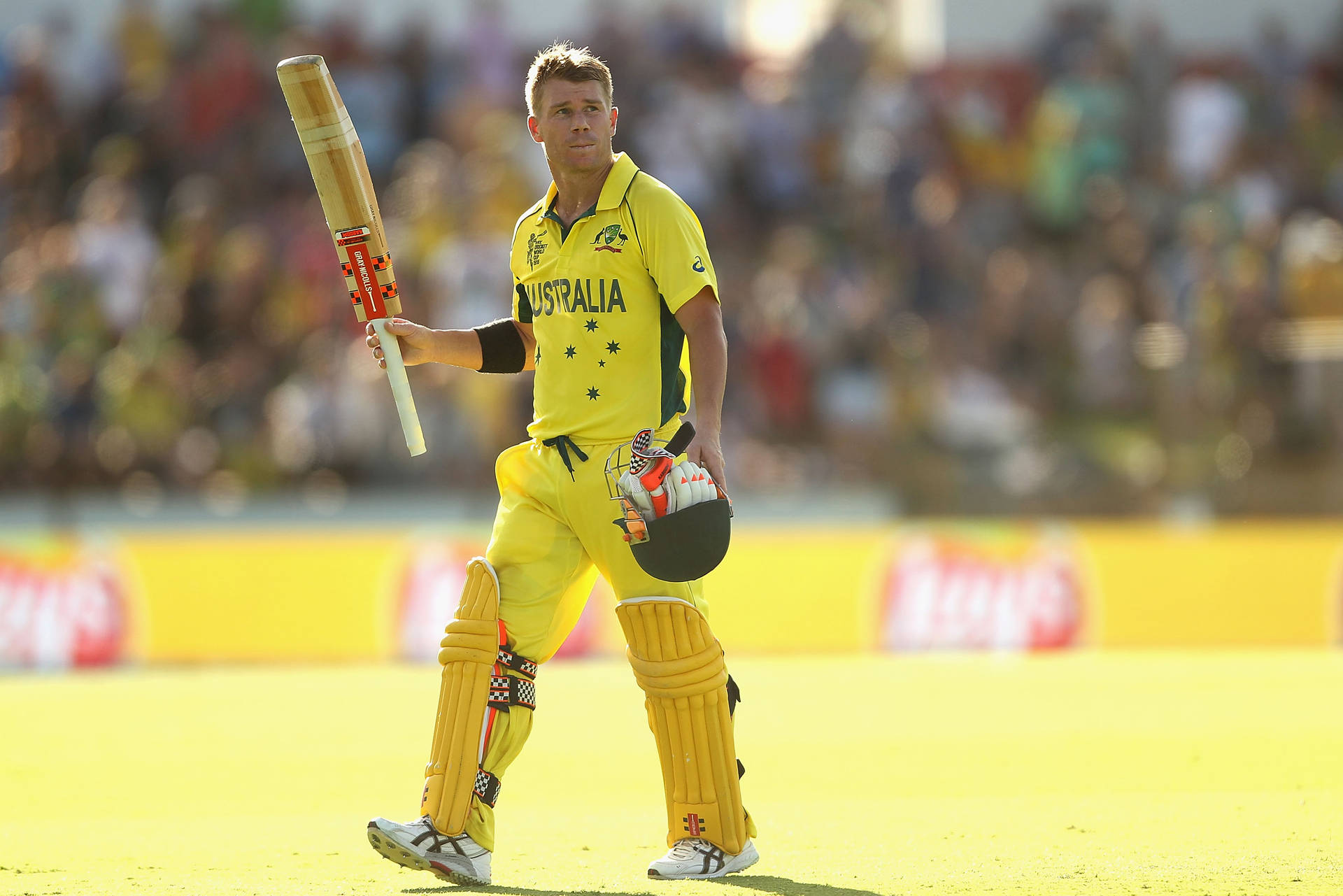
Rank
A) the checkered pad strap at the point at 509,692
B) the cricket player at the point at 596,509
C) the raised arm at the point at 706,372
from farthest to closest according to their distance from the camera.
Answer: the checkered pad strap at the point at 509,692
the cricket player at the point at 596,509
the raised arm at the point at 706,372

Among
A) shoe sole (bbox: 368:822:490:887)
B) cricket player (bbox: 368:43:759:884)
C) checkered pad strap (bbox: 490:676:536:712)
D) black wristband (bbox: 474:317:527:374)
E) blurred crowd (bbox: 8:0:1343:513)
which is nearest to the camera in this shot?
shoe sole (bbox: 368:822:490:887)

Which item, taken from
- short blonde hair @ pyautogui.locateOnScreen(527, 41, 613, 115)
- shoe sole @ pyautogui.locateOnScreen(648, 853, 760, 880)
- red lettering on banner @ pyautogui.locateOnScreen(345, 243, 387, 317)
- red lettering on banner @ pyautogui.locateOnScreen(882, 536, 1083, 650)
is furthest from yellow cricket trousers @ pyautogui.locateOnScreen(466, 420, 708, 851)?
red lettering on banner @ pyautogui.locateOnScreen(882, 536, 1083, 650)

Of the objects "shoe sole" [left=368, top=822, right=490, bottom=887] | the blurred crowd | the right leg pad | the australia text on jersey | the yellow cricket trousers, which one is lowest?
"shoe sole" [left=368, top=822, right=490, bottom=887]

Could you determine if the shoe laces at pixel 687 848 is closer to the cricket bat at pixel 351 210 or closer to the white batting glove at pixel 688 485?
the white batting glove at pixel 688 485

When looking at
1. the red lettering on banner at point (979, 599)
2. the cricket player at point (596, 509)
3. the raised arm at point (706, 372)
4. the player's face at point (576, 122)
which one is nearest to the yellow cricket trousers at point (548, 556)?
the cricket player at point (596, 509)

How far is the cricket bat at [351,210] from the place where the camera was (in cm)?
483

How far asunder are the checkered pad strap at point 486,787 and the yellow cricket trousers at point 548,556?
0.7 inches

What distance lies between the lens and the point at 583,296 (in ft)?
15.5

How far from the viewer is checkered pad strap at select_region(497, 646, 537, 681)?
475 cm

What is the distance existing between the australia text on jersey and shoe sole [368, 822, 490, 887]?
1534 millimetres

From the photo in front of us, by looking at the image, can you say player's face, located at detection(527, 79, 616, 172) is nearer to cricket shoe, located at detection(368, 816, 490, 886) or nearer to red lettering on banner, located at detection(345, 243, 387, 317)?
red lettering on banner, located at detection(345, 243, 387, 317)

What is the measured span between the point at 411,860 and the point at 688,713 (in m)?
0.87

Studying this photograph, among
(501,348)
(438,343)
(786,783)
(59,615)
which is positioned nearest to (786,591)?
(59,615)

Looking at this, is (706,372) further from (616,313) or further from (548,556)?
(548,556)
